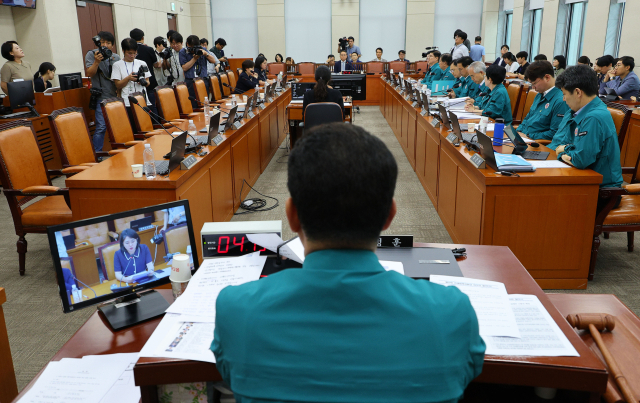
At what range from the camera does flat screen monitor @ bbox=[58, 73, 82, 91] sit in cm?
583

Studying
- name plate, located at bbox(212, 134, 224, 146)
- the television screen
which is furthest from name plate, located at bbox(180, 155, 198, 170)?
the television screen

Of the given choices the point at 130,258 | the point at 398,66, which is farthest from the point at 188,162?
the point at 398,66

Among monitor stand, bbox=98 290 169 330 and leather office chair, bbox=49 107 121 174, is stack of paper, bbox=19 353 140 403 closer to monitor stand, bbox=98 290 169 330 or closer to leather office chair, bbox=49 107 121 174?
monitor stand, bbox=98 290 169 330

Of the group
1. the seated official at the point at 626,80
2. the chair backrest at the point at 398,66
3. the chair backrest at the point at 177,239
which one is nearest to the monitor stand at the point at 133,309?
the chair backrest at the point at 177,239

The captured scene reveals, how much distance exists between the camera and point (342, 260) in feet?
2.49

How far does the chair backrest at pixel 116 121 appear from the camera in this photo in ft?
13.3

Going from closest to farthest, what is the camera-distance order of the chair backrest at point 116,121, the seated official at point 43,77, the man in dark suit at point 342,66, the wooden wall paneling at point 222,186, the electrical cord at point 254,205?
the wooden wall paneling at point 222,186
the chair backrest at point 116,121
the electrical cord at point 254,205
the seated official at point 43,77
the man in dark suit at point 342,66

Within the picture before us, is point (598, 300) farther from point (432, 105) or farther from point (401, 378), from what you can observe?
point (432, 105)

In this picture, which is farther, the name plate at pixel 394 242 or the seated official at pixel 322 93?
the seated official at pixel 322 93

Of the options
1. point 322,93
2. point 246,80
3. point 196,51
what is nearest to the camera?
point 322,93

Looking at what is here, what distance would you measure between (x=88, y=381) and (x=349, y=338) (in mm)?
927

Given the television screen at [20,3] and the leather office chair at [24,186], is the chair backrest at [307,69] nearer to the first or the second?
the television screen at [20,3]

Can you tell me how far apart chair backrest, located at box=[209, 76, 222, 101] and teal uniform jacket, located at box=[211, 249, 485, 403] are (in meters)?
6.67

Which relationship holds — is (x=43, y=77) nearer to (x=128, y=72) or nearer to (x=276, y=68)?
(x=128, y=72)
